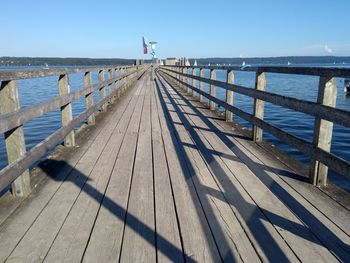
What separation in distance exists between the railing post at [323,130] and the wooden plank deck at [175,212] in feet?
0.57

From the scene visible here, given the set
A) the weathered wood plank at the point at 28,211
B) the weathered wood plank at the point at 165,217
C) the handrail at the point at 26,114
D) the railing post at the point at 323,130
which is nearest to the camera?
the weathered wood plank at the point at 165,217

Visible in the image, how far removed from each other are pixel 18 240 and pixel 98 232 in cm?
61

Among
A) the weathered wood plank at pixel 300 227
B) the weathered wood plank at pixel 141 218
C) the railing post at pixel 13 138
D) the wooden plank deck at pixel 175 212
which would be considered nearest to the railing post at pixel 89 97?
the wooden plank deck at pixel 175 212

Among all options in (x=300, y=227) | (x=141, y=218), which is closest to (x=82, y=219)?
(x=141, y=218)

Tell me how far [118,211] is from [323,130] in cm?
225

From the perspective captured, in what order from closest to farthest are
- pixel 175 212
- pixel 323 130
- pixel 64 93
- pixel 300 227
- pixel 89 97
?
pixel 300 227 < pixel 175 212 < pixel 323 130 < pixel 64 93 < pixel 89 97

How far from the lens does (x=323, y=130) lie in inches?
133

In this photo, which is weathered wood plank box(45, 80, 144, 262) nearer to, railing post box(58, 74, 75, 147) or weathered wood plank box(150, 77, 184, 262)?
weathered wood plank box(150, 77, 184, 262)

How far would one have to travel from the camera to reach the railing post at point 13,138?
9.87ft

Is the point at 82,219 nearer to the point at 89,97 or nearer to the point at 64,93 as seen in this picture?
the point at 64,93

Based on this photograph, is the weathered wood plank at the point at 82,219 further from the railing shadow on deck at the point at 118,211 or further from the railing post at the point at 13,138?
the railing post at the point at 13,138

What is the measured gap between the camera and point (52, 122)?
45.1ft

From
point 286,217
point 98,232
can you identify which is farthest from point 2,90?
point 286,217

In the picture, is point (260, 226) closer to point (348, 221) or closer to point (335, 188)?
point (348, 221)
